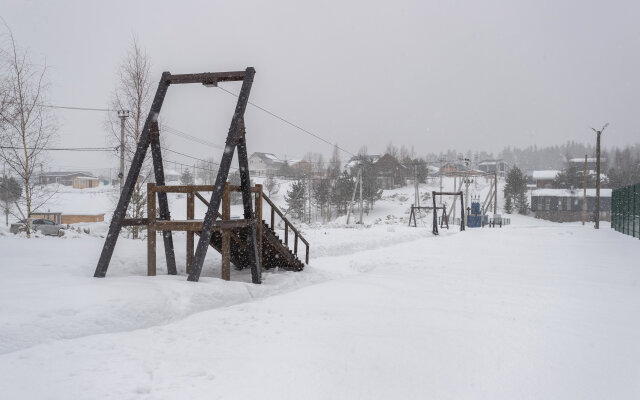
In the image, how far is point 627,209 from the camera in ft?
76.5

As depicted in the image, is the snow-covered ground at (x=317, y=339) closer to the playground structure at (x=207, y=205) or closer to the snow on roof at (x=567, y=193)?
the playground structure at (x=207, y=205)

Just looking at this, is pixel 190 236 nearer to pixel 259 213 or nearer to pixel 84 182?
pixel 259 213

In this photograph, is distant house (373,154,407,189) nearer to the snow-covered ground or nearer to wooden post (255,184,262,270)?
wooden post (255,184,262,270)

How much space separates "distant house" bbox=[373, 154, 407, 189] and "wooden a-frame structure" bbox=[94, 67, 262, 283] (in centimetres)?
7832

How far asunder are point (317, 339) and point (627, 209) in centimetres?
2488

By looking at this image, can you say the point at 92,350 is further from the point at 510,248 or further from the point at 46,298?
the point at 510,248

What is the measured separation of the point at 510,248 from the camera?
Result: 15945mm

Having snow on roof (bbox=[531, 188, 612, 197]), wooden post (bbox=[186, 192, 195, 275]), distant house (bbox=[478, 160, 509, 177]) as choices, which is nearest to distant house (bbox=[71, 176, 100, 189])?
snow on roof (bbox=[531, 188, 612, 197])

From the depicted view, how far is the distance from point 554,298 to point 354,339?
4143 millimetres

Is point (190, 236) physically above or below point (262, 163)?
below

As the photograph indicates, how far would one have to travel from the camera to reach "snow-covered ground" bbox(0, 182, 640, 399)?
3.68 m

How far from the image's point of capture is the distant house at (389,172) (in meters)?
87.8

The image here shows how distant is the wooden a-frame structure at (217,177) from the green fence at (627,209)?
19894 millimetres

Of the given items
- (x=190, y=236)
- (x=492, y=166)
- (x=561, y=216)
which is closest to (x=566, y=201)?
(x=561, y=216)
